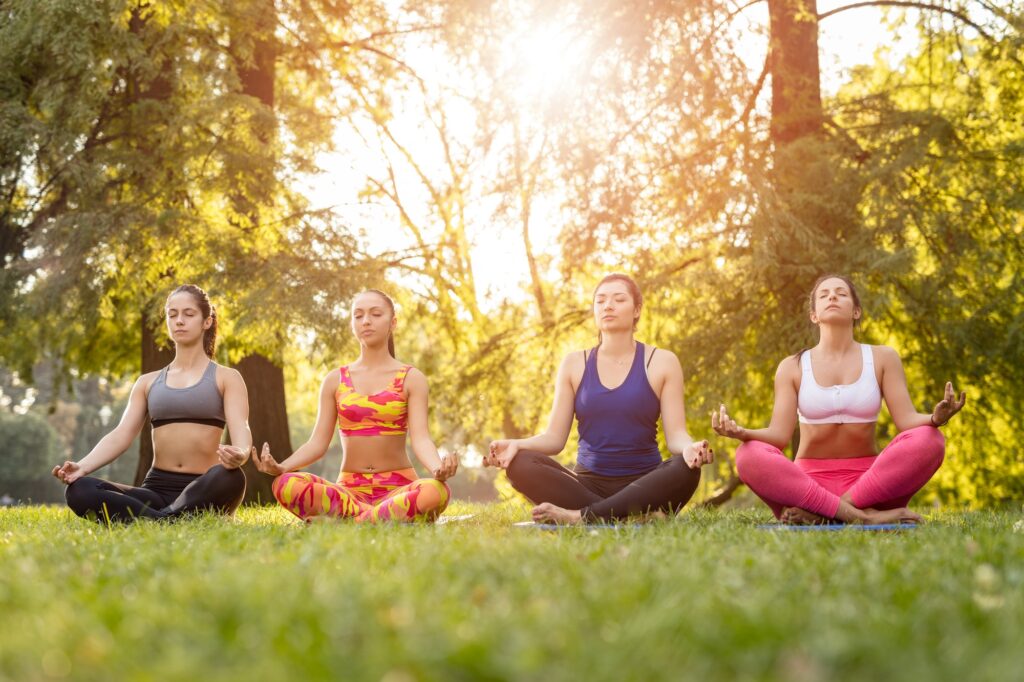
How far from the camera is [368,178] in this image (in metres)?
15.9

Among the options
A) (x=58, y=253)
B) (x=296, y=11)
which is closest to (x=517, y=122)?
(x=296, y=11)

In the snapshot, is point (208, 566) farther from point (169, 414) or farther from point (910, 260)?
point (910, 260)

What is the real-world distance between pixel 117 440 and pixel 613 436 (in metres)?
3.32

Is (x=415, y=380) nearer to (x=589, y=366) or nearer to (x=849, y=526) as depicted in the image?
(x=589, y=366)

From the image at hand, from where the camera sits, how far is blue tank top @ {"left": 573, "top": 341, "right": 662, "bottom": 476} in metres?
6.29

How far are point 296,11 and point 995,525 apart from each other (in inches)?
396

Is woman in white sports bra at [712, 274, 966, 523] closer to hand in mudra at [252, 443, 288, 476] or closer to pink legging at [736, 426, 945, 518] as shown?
pink legging at [736, 426, 945, 518]

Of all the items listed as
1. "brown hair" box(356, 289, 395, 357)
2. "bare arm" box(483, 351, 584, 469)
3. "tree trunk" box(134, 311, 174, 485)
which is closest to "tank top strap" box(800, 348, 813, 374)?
"bare arm" box(483, 351, 584, 469)

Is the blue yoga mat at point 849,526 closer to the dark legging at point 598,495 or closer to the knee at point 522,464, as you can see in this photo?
the dark legging at point 598,495

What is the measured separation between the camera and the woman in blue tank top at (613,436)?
581 cm

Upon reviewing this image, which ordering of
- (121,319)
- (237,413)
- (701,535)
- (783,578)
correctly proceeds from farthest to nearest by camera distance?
(121,319) → (237,413) → (701,535) → (783,578)

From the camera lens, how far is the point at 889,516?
5.64 metres

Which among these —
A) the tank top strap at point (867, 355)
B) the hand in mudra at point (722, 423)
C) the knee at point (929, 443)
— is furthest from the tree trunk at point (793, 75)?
the hand in mudra at point (722, 423)

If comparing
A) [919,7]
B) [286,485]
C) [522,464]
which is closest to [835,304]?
[522,464]
